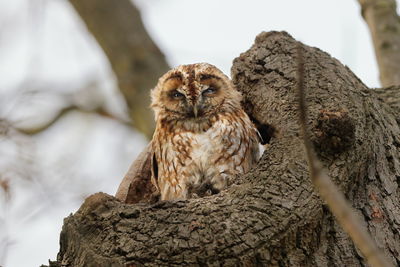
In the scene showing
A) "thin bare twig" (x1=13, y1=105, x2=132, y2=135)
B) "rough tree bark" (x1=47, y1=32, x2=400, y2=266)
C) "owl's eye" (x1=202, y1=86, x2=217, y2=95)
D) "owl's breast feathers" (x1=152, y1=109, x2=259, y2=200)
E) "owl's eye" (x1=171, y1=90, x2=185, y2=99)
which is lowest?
"rough tree bark" (x1=47, y1=32, x2=400, y2=266)

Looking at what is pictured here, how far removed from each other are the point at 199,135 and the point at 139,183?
55cm

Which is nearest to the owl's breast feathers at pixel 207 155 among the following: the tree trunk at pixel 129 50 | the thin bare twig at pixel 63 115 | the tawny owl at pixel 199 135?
the tawny owl at pixel 199 135

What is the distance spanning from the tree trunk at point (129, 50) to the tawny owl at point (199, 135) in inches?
62.9

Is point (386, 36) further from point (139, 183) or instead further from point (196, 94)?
point (139, 183)

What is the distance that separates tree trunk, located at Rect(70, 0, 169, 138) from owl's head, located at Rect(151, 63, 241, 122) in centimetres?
154

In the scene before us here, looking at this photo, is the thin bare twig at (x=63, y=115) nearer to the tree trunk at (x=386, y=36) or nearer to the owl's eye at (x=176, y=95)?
the owl's eye at (x=176, y=95)

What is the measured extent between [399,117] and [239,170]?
0.89 meters

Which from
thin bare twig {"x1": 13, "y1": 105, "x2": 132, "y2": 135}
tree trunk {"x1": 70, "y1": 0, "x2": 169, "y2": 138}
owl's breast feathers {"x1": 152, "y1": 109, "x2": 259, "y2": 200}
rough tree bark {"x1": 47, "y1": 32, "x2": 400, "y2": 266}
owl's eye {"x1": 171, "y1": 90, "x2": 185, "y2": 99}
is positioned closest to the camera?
rough tree bark {"x1": 47, "y1": 32, "x2": 400, "y2": 266}

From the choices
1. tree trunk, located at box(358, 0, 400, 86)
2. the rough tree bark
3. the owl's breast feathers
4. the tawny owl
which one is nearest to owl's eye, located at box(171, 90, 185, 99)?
the tawny owl

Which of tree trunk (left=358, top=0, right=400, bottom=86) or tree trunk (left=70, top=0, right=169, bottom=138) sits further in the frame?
tree trunk (left=70, top=0, right=169, bottom=138)

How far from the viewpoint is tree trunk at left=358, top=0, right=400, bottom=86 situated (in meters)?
3.96

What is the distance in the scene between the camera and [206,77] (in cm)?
385

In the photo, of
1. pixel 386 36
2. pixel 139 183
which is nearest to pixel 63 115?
pixel 139 183

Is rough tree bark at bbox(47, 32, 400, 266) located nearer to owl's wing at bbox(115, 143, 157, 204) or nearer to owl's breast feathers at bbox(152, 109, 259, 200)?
owl's breast feathers at bbox(152, 109, 259, 200)
